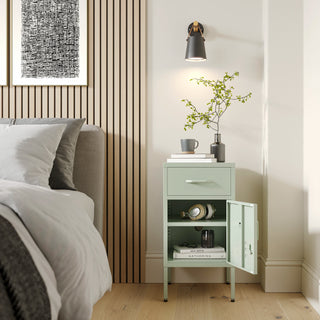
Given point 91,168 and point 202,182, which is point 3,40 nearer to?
point 91,168

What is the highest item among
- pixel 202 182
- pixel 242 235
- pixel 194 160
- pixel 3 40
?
pixel 3 40

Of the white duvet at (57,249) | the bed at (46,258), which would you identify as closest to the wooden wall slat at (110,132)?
the bed at (46,258)

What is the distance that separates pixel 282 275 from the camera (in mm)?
2576

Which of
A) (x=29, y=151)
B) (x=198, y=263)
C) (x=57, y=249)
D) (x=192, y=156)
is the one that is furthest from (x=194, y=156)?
(x=57, y=249)

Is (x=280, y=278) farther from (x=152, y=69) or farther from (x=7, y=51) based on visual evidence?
(x=7, y=51)

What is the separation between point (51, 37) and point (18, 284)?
205cm

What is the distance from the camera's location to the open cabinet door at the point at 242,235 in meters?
2.10

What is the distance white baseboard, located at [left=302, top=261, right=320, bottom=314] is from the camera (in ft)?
7.47

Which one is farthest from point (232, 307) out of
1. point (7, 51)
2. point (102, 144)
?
point (7, 51)

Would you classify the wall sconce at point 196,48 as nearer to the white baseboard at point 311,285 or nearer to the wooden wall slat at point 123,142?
the wooden wall slat at point 123,142

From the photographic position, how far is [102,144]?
2.64 m

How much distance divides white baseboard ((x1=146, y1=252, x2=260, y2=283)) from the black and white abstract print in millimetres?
1330

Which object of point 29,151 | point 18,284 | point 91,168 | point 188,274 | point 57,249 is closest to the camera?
point 18,284

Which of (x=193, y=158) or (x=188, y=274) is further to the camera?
(x=188, y=274)
